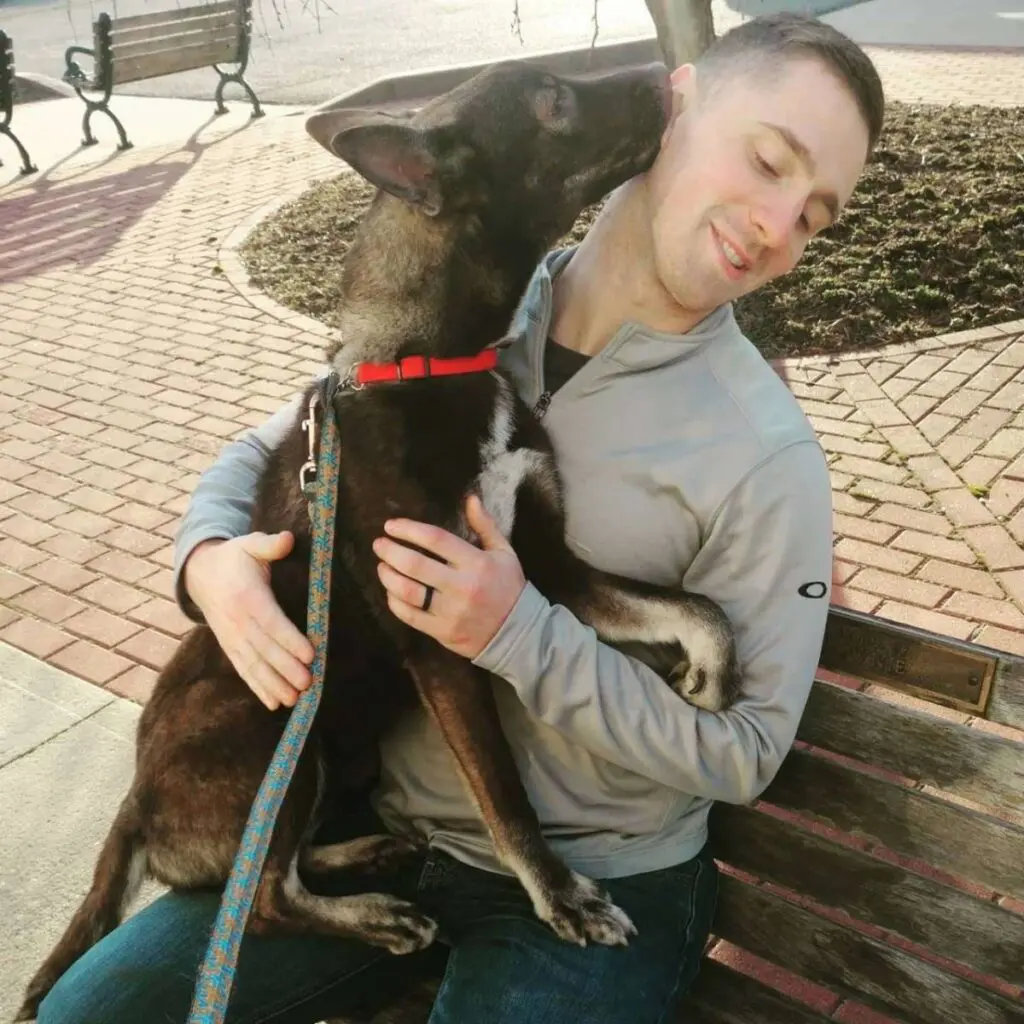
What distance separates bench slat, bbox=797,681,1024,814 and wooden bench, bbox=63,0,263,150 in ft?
43.5

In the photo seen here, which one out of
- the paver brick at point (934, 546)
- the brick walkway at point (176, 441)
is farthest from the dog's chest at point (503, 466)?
the paver brick at point (934, 546)

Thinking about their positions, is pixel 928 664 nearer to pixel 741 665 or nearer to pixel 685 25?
pixel 741 665

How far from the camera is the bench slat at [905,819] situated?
2037 millimetres

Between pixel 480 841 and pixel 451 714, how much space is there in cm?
29

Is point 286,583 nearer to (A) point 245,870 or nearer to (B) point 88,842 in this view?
(A) point 245,870

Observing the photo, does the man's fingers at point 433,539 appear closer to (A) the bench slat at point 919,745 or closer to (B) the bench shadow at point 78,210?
(A) the bench slat at point 919,745

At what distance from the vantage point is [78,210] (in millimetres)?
11141

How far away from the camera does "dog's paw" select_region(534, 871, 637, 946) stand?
214 centimetres

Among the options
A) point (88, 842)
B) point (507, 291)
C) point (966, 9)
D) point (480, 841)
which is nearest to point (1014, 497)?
point (507, 291)

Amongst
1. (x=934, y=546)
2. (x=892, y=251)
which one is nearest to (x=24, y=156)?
(x=892, y=251)

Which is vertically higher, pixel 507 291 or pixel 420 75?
pixel 507 291

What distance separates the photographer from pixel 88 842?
138 inches

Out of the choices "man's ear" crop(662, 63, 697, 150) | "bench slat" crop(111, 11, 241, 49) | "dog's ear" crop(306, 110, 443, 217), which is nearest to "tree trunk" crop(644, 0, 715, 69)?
"man's ear" crop(662, 63, 697, 150)

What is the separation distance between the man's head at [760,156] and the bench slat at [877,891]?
3.69 ft
